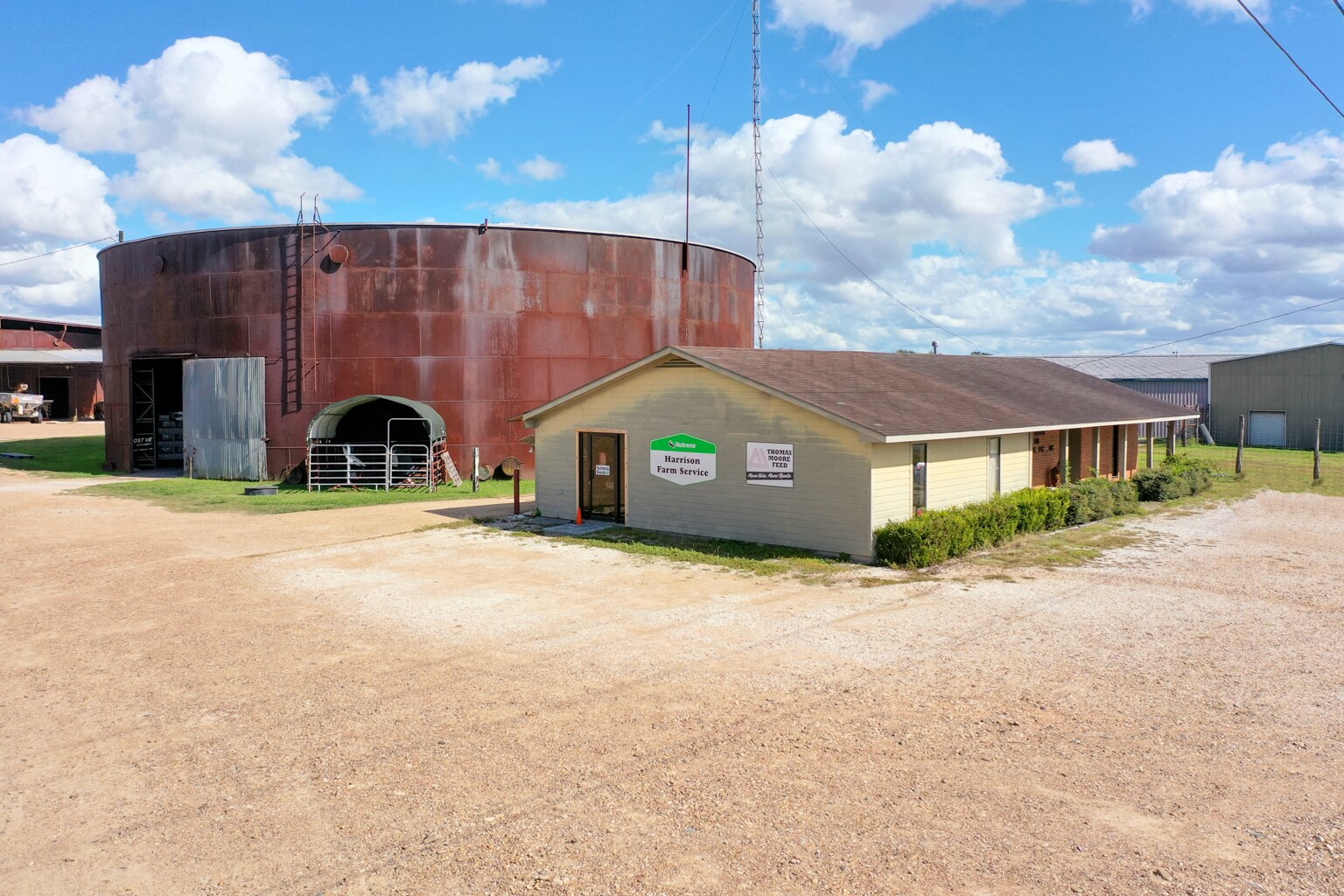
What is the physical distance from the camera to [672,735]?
806 cm

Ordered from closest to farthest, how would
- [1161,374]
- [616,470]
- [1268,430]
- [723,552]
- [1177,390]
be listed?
[723,552], [616,470], [1268,430], [1177,390], [1161,374]

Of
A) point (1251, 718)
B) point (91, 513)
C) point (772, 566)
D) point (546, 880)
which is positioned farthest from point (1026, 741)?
point (91, 513)

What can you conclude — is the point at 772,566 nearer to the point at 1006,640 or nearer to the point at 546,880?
the point at 1006,640

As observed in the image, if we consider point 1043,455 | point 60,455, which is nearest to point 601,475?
point 1043,455

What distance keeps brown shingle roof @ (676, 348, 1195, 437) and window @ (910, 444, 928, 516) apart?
70cm

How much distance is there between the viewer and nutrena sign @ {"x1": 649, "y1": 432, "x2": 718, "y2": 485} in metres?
18.7

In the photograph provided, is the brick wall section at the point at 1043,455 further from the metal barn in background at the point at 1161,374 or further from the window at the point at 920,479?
the metal barn in background at the point at 1161,374

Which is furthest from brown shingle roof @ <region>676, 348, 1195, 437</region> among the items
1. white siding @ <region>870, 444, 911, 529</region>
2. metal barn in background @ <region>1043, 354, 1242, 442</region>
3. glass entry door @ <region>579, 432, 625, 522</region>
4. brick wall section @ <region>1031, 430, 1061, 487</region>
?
metal barn in background @ <region>1043, 354, 1242, 442</region>

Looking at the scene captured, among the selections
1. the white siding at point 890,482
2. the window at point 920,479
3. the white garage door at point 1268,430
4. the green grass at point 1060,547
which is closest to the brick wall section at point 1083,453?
the green grass at point 1060,547

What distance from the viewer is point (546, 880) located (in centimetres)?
571

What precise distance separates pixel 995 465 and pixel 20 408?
2352 inches

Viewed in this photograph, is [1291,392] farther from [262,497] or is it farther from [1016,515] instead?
[262,497]

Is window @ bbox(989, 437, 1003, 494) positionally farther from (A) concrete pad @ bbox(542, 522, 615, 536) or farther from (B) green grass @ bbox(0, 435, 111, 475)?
(B) green grass @ bbox(0, 435, 111, 475)

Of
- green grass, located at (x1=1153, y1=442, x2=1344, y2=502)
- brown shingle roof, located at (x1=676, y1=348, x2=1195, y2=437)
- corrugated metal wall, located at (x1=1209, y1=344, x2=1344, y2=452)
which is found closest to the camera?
brown shingle roof, located at (x1=676, y1=348, x2=1195, y2=437)
